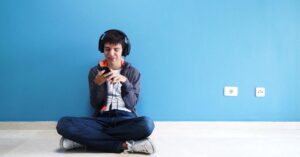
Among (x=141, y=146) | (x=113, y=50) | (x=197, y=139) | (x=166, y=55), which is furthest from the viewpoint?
(x=166, y=55)

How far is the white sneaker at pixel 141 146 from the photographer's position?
4.74 feet

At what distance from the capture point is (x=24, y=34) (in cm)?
196

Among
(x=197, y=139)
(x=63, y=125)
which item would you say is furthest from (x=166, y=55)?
(x=63, y=125)

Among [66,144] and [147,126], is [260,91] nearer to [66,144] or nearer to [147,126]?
[147,126]

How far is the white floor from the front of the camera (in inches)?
57.7

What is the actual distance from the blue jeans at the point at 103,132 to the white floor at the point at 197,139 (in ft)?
0.16

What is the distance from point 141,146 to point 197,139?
0.49 meters

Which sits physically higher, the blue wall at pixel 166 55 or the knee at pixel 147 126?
the blue wall at pixel 166 55

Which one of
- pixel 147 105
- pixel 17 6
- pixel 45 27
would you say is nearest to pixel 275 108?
pixel 147 105

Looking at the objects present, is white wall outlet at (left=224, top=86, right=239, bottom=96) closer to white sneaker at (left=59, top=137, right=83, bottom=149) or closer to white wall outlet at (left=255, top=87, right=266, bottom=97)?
white wall outlet at (left=255, top=87, right=266, bottom=97)

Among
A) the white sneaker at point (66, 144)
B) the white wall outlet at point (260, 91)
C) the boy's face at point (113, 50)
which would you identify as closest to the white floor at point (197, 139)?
the white sneaker at point (66, 144)

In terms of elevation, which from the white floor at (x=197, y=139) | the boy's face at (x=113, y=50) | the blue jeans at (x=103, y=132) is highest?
the boy's face at (x=113, y=50)

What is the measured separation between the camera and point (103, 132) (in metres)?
1.51

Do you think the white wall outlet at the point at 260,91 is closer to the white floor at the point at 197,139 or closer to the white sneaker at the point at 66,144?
the white floor at the point at 197,139
